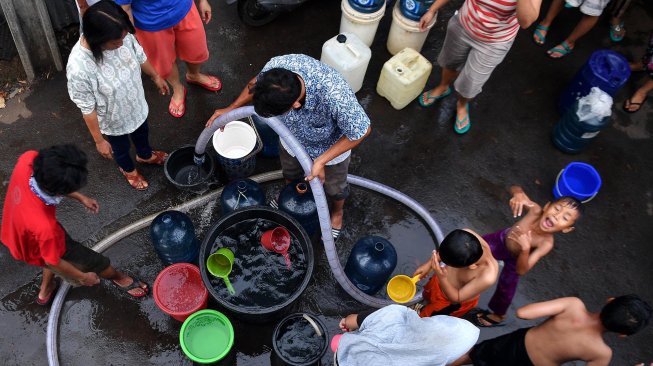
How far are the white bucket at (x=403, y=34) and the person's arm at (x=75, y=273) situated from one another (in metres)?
3.90

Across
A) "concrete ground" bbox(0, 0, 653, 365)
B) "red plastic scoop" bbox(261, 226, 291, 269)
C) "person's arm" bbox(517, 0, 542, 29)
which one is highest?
"person's arm" bbox(517, 0, 542, 29)

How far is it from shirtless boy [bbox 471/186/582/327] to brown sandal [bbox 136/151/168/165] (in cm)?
306

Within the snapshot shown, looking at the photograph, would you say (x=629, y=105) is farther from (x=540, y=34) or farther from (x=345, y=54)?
(x=345, y=54)

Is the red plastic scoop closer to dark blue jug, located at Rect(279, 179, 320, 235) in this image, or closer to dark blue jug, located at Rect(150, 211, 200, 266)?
dark blue jug, located at Rect(279, 179, 320, 235)

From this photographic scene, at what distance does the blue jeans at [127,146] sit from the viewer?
4.16 m

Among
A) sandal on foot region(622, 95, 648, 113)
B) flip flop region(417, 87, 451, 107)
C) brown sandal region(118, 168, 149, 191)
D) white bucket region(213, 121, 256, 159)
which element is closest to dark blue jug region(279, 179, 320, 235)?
white bucket region(213, 121, 256, 159)

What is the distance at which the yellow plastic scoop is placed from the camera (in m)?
3.94

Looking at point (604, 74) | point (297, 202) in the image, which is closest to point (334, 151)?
point (297, 202)

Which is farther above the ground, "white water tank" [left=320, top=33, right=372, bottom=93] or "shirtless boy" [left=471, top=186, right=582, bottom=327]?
"white water tank" [left=320, top=33, right=372, bottom=93]

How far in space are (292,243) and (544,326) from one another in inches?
78.4

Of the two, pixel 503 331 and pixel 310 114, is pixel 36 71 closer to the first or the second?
pixel 310 114

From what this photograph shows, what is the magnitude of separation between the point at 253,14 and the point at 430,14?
2.09 metres

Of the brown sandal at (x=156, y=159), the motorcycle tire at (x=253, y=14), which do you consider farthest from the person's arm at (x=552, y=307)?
the motorcycle tire at (x=253, y=14)

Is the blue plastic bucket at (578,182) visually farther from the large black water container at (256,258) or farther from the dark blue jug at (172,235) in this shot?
the dark blue jug at (172,235)
